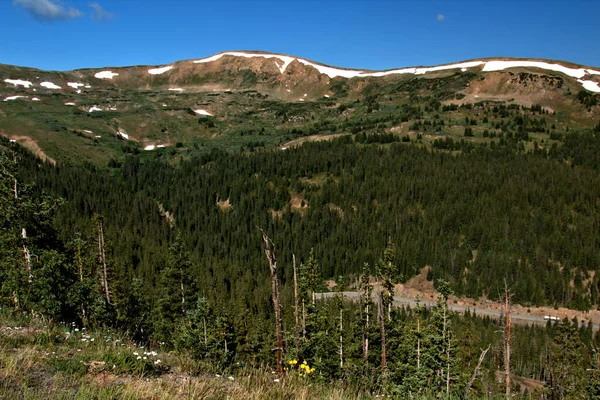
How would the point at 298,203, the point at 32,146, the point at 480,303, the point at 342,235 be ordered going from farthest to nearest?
1. the point at 32,146
2. the point at 298,203
3. the point at 342,235
4. the point at 480,303

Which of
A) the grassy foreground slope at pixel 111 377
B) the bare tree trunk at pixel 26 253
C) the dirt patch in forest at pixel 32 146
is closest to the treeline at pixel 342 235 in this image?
the bare tree trunk at pixel 26 253

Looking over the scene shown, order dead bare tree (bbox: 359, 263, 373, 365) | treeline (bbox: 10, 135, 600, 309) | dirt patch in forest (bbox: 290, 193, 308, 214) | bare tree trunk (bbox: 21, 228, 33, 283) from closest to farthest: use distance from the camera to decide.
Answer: bare tree trunk (bbox: 21, 228, 33, 283) < dead bare tree (bbox: 359, 263, 373, 365) < treeline (bbox: 10, 135, 600, 309) < dirt patch in forest (bbox: 290, 193, 308, 214)

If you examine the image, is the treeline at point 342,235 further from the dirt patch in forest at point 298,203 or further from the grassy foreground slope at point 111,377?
the grassy foreground slope at point 111,377

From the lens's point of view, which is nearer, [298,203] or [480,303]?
[480,303]

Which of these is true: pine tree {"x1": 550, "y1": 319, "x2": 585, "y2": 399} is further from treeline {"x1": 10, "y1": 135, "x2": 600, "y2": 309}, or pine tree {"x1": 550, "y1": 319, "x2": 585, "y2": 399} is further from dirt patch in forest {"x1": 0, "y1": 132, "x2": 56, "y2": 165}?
dirt patch in forest {"x1": 0, "y1": 132, "x2": 56, "y2": 165}

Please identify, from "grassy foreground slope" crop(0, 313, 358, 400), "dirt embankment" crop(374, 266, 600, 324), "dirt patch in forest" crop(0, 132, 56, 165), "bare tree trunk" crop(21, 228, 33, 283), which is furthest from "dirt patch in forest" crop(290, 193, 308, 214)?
"grassy foreground slope" crop(0, 313, 358, 400)

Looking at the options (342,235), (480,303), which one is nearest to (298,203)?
(342,235)

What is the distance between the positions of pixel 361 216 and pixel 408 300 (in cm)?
4038

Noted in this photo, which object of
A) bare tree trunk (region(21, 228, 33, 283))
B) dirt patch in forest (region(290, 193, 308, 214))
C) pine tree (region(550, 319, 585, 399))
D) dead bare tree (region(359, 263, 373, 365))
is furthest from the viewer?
dirt patch in forest (region(290, 193, 308, 214))

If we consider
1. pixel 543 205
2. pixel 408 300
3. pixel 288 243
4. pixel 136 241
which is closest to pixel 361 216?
pixel 288 243

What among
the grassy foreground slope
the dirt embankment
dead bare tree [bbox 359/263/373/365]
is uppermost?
the grassy foreground slope

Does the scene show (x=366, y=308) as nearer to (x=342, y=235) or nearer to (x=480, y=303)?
(x=480, y=303)

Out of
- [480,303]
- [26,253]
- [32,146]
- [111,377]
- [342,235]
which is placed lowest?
[480,303]

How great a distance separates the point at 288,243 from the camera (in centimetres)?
13600
